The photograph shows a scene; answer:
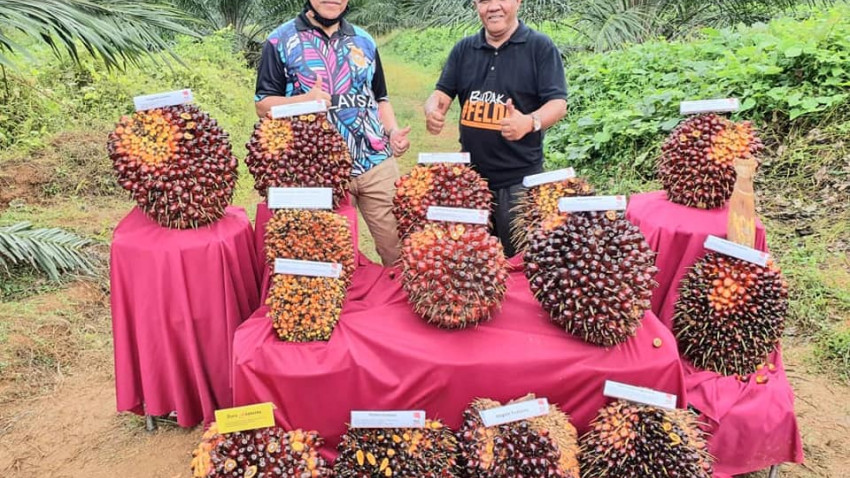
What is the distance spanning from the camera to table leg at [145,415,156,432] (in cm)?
262

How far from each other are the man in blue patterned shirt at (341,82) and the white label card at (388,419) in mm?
1226

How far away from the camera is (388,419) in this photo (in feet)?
6.31

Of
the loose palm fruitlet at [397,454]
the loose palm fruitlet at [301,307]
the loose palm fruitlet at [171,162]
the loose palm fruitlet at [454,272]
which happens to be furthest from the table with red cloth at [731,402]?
the loose palm fruitlet at [171,162]

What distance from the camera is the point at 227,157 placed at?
2340mm

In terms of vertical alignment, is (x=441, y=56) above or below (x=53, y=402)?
above

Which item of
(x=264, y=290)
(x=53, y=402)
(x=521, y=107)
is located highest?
(x=521, y=107)

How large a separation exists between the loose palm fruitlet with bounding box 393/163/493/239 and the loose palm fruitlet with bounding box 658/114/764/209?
0.89m

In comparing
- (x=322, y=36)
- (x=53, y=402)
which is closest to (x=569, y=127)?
(x=322, y=36)

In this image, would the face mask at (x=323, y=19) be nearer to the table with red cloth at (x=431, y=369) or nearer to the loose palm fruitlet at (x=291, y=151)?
the loose palm fruitlet at (x=291, y=151)

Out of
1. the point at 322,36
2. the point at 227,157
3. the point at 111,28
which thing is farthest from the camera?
the point at 111,28

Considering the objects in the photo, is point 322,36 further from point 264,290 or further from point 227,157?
point 264,290

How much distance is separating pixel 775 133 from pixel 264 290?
14.3 feet

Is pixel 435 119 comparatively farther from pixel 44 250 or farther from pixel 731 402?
pixel 44 250

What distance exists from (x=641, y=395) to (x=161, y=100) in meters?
2.11
